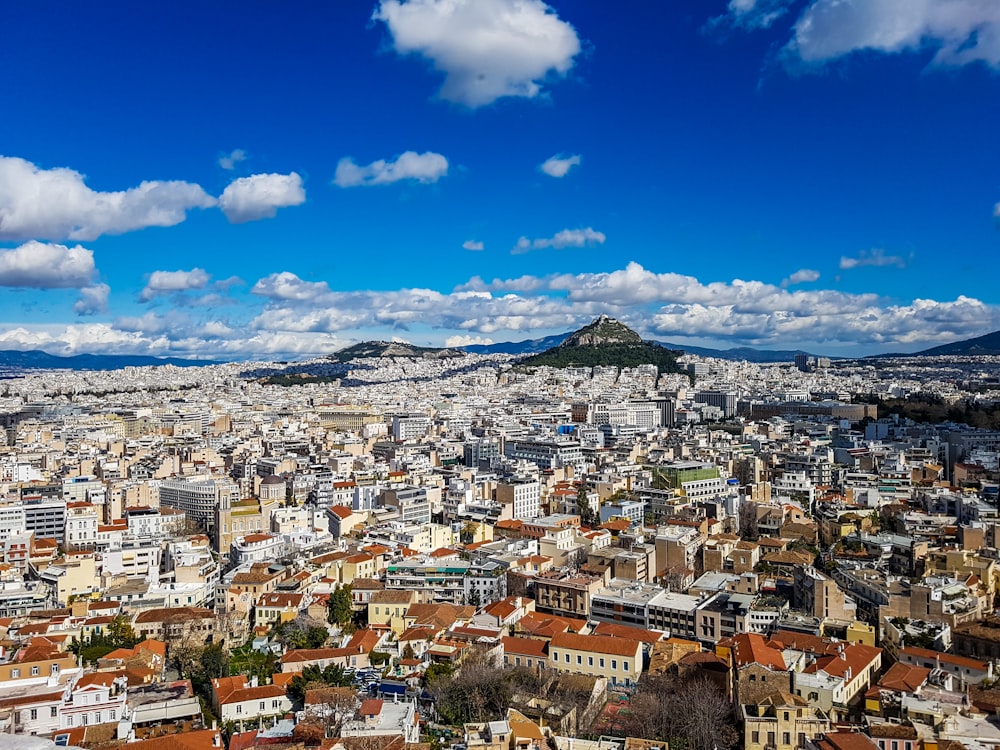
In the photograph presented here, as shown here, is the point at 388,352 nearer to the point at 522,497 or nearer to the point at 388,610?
the point at 522,497

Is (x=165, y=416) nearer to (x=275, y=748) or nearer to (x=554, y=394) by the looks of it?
(x=554, y=394)

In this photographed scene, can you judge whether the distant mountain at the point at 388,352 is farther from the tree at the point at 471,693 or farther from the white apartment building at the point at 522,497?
the tree at the point at 471,693

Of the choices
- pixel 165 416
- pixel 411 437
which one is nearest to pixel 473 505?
pixel 411 437

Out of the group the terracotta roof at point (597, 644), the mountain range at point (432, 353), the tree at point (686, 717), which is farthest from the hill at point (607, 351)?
the tree at point (686, 717)

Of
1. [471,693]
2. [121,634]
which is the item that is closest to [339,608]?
[121,634]

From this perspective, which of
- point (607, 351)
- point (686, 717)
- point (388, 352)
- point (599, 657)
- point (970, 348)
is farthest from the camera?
point (388, 352)

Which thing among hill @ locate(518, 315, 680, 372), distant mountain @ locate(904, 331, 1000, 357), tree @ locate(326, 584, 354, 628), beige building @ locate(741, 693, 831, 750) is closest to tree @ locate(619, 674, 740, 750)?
beige building @ locate(741, 693, 831, 750)

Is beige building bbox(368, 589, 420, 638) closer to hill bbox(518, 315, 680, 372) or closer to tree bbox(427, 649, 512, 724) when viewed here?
tree bbox(427, 649, 512, 724)
